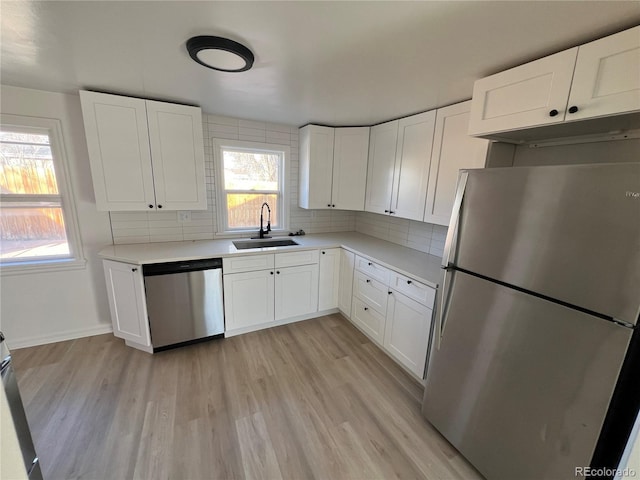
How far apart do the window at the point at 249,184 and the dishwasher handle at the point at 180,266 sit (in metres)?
0.69

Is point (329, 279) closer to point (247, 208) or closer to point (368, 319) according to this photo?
point (368, 319)

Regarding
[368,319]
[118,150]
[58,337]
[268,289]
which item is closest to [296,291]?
[268,289]

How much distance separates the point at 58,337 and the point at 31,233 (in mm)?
1019

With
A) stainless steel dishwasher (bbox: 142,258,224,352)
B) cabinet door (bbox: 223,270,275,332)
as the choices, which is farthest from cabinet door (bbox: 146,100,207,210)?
cabinet door (bbox: 223,270,275,332)

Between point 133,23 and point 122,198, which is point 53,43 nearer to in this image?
point 133,23

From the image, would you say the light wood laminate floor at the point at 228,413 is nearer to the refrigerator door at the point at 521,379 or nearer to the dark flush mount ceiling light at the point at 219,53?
the refrigerator door at the point at 521,379

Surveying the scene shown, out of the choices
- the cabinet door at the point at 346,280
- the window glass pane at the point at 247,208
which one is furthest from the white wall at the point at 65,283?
the cabinet door at the point at 346,280

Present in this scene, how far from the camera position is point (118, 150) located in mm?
2191

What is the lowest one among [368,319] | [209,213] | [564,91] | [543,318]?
[368,319]

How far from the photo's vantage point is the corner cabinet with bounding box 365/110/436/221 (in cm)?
230

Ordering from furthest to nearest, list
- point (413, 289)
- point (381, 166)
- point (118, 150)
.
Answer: point (381, 166)
point (118, 150)
point (413, 289)

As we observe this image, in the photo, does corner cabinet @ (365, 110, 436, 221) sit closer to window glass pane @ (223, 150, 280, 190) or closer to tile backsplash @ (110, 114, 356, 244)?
tile backsplash @ (110, 114, 356, 244)

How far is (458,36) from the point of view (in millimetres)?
1212

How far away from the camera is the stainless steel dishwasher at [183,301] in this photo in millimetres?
2244
